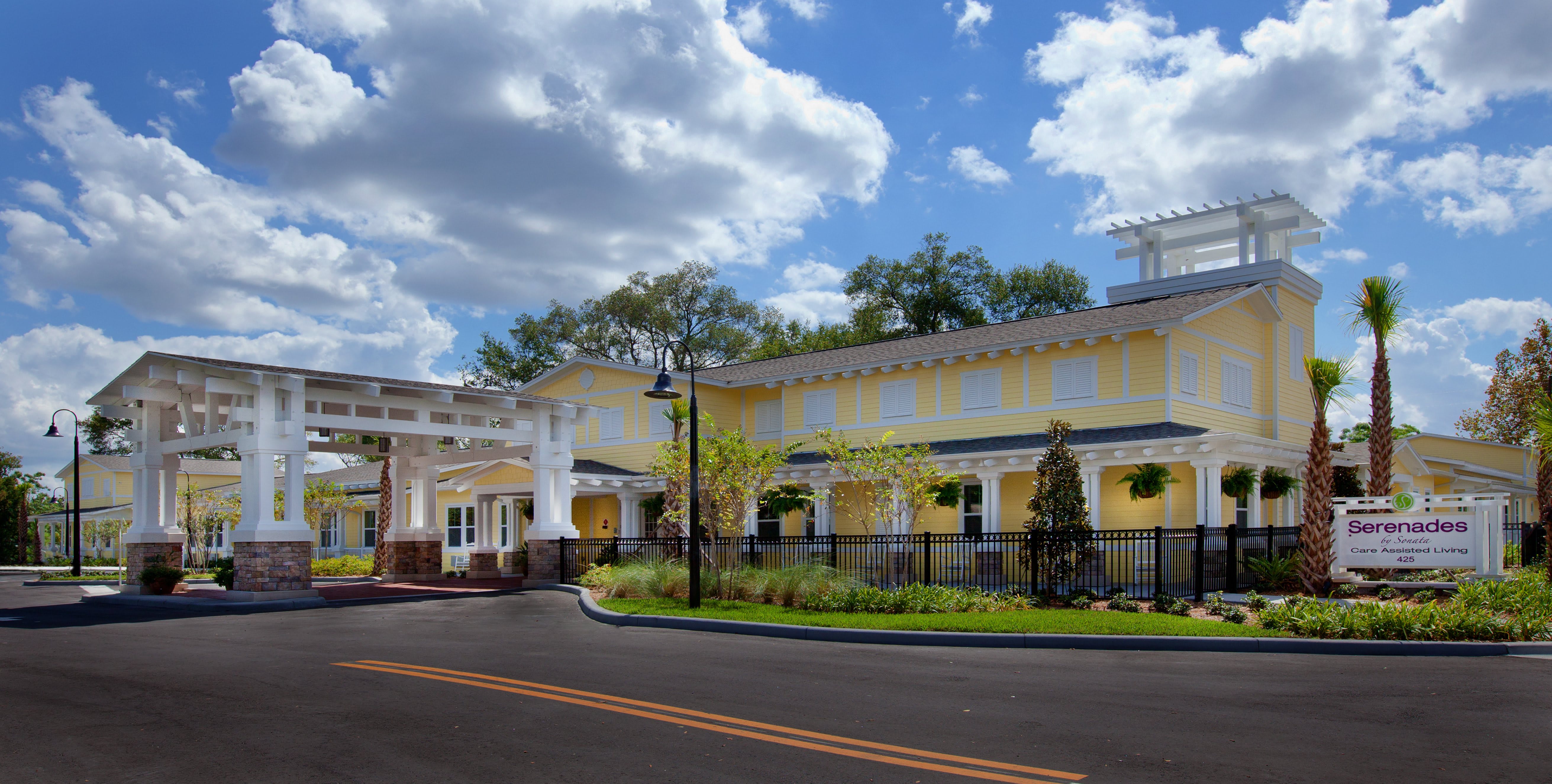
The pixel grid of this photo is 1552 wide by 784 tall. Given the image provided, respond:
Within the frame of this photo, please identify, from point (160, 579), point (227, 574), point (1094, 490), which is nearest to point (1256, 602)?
point (1094, 490)

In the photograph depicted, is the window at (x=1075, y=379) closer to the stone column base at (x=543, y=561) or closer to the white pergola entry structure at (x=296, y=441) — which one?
the white pergola entry structure at (x=296, y=441)

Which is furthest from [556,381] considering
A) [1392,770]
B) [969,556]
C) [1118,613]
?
[1392,770]

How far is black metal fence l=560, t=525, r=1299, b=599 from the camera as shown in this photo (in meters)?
18.0

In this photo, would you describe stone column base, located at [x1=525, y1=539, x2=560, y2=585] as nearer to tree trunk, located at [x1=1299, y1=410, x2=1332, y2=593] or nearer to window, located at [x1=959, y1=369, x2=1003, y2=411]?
window, located at [x1=959, y1=369, x2=1003, y2=411]

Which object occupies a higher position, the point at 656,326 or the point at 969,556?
the point at 656,326

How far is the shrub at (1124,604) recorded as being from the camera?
1612 cm

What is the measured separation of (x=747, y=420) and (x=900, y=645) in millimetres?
20108

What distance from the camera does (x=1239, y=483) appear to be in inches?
948

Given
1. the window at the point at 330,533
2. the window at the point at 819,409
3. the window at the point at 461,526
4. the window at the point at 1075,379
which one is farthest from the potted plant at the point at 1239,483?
the window at the point at 330,533

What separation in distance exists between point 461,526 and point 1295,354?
30765 mm

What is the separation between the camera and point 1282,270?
94.3ft

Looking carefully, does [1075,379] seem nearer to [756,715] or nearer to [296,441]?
[296,441]

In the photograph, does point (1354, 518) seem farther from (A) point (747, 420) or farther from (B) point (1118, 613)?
(A) point (747, 420)

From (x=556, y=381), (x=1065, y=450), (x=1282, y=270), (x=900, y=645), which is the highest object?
(x=1282, y=270)
